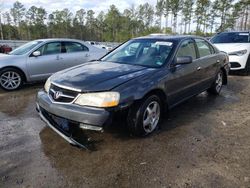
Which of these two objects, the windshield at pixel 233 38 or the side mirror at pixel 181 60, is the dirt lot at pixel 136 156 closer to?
the side mirror at pixel 181 60

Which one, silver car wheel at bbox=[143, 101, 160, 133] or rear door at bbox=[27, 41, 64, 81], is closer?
silver car wheel at bbox=[143, 101, 160, 133]

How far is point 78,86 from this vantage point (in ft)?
10.2

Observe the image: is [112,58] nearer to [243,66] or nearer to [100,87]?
[100,87]

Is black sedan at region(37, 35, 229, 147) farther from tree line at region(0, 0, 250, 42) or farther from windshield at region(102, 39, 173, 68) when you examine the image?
tree line at region(0, 0, 250, 42)

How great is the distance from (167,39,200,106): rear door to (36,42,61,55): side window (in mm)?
A: 4136

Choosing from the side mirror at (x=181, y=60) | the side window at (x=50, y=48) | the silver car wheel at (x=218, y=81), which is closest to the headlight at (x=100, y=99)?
the side mirror at (x=181, y=60)

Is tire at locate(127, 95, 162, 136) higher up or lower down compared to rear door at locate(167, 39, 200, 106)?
lower down

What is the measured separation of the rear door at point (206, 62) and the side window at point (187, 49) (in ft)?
0.74

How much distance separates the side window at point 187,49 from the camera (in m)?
4.16

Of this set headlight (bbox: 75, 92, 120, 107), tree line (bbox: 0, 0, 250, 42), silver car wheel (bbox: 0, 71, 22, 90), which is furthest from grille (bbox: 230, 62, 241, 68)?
tree line (bbox: 0, 0, 250, 42)

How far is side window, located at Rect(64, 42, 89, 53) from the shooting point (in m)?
7.27

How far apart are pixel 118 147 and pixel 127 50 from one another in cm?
205

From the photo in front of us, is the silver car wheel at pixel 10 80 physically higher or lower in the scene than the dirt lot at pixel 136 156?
higher

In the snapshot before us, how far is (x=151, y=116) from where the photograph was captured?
3.56 metres
